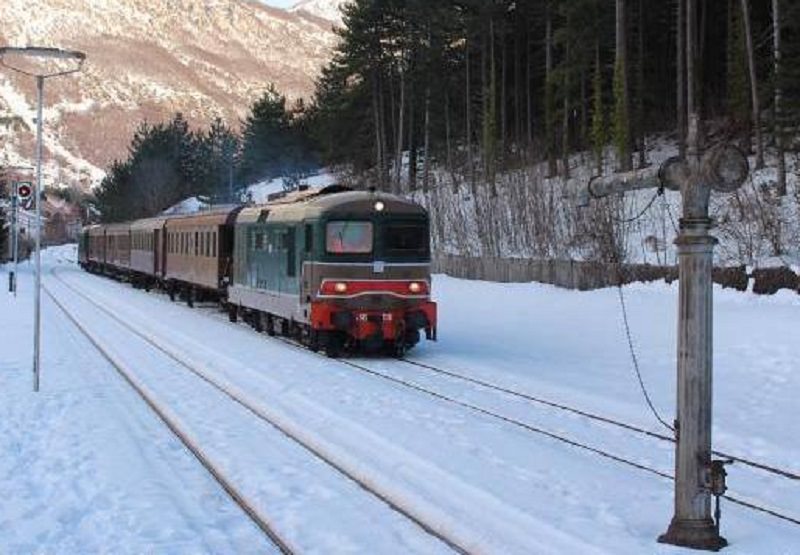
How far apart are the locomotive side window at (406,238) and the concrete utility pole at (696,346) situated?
43.1 feet

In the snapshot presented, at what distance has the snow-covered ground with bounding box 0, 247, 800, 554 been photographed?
7570 mm

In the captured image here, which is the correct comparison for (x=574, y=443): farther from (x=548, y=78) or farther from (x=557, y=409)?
(x=548, y=78)

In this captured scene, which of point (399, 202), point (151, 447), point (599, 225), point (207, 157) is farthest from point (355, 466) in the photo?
point (207, 157)

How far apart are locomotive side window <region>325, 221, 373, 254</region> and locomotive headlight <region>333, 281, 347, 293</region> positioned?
59 cm

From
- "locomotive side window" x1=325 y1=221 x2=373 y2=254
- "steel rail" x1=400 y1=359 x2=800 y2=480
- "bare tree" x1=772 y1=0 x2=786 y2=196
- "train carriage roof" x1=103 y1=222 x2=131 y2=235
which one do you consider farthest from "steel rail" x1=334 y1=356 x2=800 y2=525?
"train carriage roof" x1=103 y1=222 x2=131 y2=235

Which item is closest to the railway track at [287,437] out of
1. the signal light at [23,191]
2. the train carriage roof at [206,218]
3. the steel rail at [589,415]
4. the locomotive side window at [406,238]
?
the steel rail at [589,415]

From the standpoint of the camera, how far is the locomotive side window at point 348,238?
1989cm

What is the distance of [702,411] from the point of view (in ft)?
23.2

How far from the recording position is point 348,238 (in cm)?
1998

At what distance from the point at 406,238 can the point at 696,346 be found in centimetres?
1347

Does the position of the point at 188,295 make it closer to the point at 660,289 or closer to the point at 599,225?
the point at 599,225

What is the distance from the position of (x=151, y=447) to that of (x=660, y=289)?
17.9m

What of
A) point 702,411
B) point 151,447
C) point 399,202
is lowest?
point 151,447

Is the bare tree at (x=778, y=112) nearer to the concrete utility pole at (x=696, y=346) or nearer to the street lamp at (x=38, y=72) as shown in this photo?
the street lamp at (x=38, y=72)
